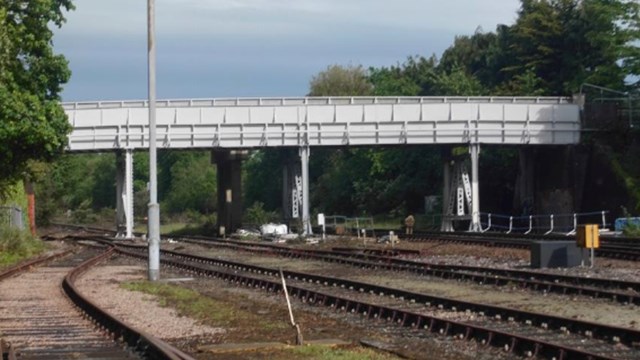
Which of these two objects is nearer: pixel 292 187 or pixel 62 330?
pixel 62 330

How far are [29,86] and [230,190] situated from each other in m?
30.3

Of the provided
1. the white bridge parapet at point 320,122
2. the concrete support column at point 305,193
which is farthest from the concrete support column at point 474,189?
the concrete support column at point 305,193

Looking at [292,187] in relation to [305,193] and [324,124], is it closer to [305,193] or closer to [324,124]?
[305,193]

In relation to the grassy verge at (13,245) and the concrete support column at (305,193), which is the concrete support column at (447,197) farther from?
the grassy verge at (13,245)

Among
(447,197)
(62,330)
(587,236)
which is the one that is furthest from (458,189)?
(62,330)

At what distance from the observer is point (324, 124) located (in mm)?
65250

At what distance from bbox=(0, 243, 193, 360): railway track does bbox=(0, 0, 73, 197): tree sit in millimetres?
12607

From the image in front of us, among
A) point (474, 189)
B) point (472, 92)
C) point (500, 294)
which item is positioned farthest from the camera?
point (472, 92)

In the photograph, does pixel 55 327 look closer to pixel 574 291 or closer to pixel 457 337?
pixel 457 337

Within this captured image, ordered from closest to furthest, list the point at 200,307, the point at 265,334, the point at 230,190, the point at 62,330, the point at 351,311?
the point at 265,334 < the point at 62,330 < the point at 351,311 < the point at 200,307 < the point at 230,190

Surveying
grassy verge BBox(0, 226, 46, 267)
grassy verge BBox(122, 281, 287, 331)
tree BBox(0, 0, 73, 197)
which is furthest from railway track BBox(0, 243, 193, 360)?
grassy verge BBox(0, 226, 46, 267)

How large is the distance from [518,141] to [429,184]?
18820 millimetres

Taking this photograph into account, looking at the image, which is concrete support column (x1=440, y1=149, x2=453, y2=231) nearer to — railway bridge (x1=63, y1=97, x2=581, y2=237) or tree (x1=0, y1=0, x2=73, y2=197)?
railway bridge (x1=63, y1=97, x2=581, y2=237)

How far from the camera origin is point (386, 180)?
8856cm
